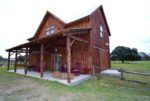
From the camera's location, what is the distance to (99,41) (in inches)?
609

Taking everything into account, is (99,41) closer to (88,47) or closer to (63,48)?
(88,47)

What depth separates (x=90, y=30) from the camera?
13.6 metres

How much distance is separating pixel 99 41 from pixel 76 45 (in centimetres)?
288

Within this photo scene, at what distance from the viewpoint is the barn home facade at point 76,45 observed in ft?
40.7

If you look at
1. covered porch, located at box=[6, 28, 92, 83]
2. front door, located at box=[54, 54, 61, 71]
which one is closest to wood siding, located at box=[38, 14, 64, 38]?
covered porch, located at box=[6, 28, 92, 83]

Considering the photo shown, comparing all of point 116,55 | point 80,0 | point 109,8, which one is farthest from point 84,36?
point 116,55

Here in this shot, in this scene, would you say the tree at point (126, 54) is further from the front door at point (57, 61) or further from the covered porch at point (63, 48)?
the front door at point (57, 61)

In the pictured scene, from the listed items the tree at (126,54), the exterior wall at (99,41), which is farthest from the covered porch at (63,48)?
the tree at (126,54)

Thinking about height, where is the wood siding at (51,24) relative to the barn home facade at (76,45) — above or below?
above

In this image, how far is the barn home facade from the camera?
12.4 m

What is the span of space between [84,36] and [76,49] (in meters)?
1.52

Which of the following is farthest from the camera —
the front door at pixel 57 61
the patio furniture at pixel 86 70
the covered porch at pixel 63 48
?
the front door at pixel 57 61

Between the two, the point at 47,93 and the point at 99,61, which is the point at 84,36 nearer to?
the point at 99,61

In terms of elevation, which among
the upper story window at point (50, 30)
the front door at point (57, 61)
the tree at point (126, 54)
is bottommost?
the front door at point (57, 61)
